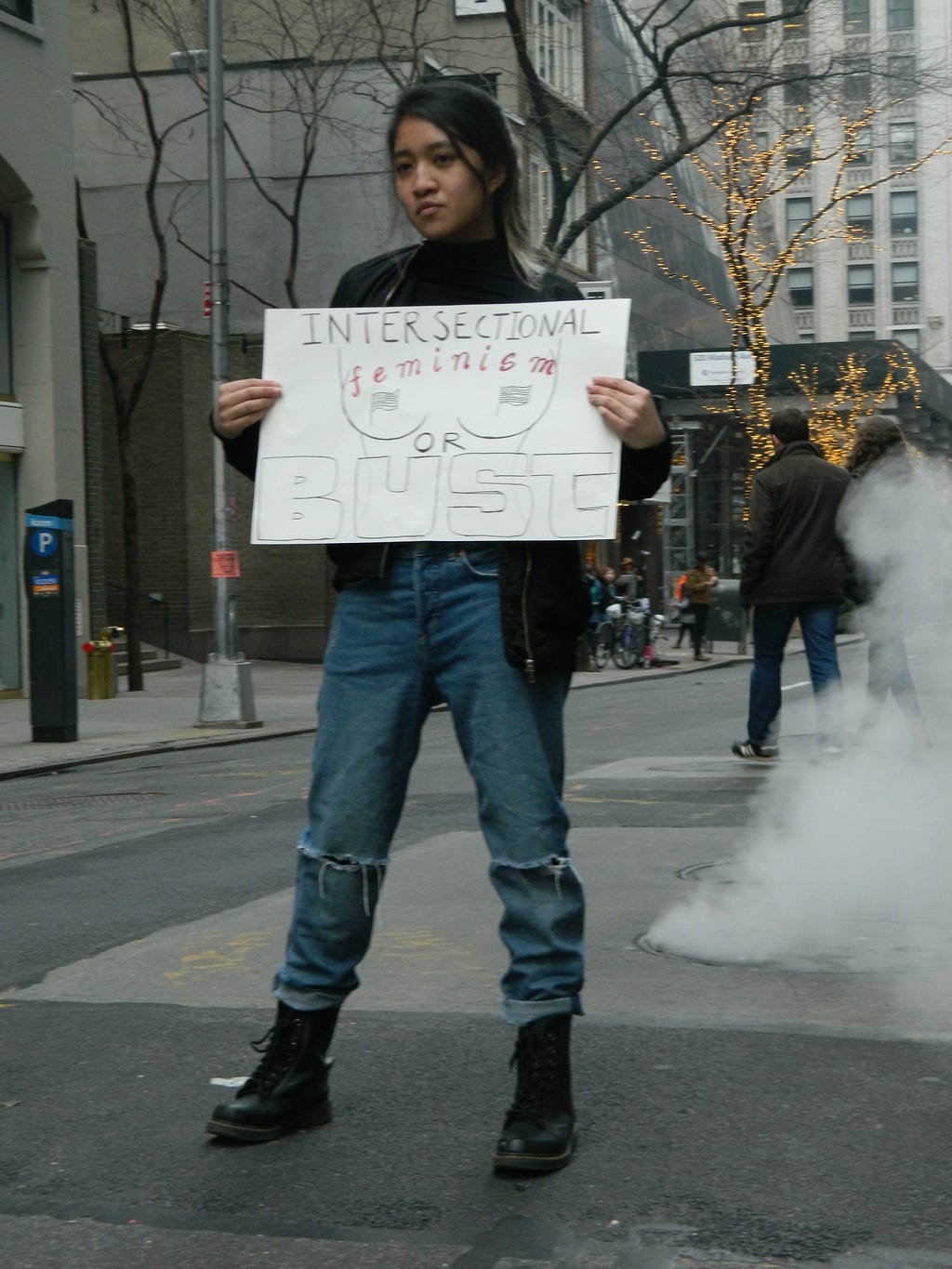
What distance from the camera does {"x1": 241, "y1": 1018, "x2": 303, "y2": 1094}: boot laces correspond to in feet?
11.0

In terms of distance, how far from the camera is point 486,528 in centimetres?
332

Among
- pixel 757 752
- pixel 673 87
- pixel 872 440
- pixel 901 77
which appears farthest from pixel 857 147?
pixel 872 440

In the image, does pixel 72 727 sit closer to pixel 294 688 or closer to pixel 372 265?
pixel 294 688

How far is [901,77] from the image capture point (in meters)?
23.1

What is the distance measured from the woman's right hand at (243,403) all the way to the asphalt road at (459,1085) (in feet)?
4.53

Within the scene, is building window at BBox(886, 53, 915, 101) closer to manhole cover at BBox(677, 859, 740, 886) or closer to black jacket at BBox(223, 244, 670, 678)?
manhole cover at BBox(677, 859, 740, 886)

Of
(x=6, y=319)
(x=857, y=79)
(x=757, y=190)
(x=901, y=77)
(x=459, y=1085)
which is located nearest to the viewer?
(x=459, y=1085)

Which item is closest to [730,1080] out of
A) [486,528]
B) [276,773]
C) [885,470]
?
[486,528]

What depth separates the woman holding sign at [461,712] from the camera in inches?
128

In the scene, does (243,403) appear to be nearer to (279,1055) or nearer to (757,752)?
(279,1055)

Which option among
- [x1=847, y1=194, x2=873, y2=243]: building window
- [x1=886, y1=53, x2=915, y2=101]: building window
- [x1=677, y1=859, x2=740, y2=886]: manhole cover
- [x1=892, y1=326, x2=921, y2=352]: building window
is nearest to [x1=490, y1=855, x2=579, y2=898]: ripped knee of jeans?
[x1=677, y1=859, x2=740, y2=886]: manhole cover

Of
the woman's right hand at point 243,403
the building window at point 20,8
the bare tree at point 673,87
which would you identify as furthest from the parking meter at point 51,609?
the woman's right hand at point 243,403

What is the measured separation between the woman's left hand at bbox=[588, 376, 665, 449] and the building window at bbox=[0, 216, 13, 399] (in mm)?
19045

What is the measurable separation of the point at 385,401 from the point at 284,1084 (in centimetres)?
134
